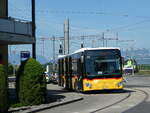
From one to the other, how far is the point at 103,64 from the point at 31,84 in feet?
30.5

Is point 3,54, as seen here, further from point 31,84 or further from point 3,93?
point 3,93

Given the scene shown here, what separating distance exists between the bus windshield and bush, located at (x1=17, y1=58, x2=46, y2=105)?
8.21 metres

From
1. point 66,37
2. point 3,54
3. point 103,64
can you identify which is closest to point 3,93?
point 103,64

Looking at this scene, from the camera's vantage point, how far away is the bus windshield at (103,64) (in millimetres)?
27188

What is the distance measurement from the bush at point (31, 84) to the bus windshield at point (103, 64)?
8210mm

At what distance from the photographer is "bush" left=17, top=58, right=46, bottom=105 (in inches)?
746

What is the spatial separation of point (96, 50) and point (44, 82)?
893 centimetres

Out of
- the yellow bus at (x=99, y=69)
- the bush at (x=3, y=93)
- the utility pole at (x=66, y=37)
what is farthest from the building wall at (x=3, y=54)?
the utility pole at (x=66, y=37)

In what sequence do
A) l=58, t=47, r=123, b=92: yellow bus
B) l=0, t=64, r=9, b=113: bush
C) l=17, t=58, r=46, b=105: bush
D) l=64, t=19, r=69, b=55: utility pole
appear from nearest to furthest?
1. l=0, t=64, r=9, b=113: bush
2. l=17, t=58, r=46, b=105: bush
3. l=58, t=47, r=123, b=92: yellow bus
4. l=64, t=19, r=69, b=55: utility pole

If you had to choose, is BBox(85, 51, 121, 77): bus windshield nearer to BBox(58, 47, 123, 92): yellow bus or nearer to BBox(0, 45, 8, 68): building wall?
BBox(58, 47, 123, 92): yellow bus

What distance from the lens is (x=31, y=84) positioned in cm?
1894

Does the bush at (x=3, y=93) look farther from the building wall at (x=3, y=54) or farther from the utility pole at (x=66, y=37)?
the utility pole at (x=66, y=37)

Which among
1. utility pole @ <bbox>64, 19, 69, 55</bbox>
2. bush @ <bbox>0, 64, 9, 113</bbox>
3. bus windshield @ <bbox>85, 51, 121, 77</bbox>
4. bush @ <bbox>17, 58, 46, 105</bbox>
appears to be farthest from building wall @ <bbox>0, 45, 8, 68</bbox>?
utility pole @ <bbox>64, 19, 69, 55</bbox>

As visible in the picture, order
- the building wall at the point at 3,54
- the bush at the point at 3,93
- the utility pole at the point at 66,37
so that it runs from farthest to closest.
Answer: the utility pole at the point at 66,37 < the building wall at the point at 3,54 < the bush at the point at 3,93
